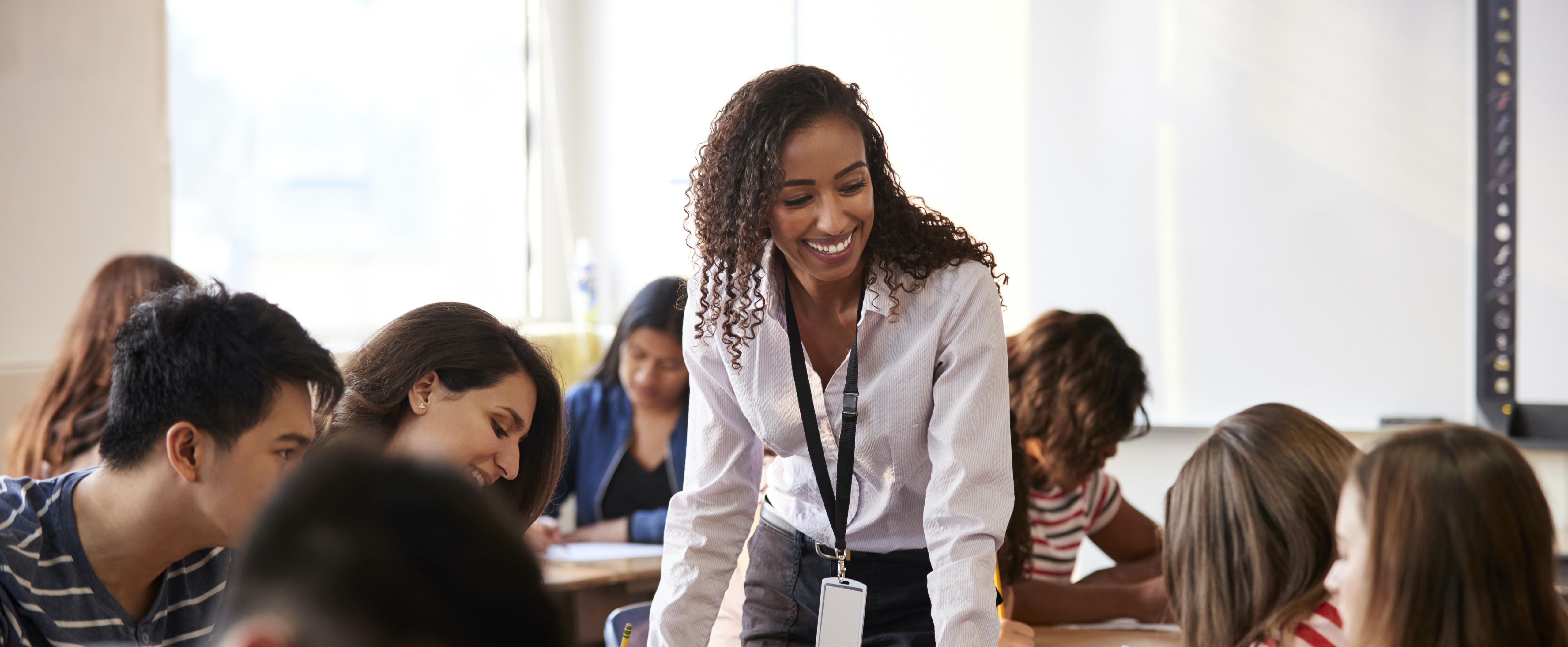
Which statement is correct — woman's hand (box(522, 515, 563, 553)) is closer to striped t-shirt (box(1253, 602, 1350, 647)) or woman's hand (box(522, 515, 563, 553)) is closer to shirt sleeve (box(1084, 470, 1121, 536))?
shirt sleeve (box(1084, 470, 1121, 536))

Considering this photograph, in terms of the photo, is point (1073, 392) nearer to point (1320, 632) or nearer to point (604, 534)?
point (1320, 632)

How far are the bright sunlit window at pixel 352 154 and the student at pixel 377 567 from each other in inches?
142

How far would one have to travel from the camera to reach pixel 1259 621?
1.41 meters

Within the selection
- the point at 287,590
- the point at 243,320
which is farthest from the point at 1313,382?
the point at 287,590

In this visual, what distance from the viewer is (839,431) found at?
1.62 meters

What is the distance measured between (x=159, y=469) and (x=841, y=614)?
2.88ft

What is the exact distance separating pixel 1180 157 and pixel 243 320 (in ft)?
11.0

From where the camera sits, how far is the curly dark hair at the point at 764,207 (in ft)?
5.05

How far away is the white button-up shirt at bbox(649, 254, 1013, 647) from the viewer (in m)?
1.44

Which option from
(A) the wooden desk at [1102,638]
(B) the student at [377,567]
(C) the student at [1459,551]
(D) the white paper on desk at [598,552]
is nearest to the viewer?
(B) the student at [377,567]

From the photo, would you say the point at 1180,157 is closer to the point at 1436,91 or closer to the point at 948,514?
the point at 1436,91

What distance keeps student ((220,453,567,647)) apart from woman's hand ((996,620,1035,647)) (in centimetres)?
146

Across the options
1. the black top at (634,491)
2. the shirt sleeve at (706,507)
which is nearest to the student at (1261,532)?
the shirt sleeve at (706,507)

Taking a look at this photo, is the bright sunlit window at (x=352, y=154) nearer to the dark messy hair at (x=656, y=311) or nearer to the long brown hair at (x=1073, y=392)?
the dark messy hair at (x=656, y=311)
